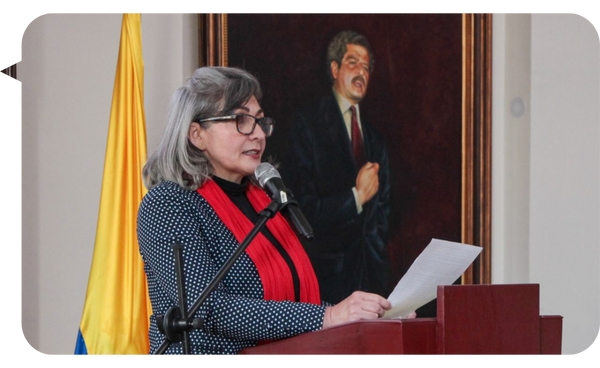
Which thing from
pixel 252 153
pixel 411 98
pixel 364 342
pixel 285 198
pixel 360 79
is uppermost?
pixel 360 79

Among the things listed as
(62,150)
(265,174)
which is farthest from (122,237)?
(265,174)

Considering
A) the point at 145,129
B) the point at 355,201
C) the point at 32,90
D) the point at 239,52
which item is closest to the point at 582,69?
the point at 355,201

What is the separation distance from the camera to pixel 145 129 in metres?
4.19

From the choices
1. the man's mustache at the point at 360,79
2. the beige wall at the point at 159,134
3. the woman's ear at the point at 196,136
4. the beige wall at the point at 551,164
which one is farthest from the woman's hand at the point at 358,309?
the beige wall at the point at 551,164

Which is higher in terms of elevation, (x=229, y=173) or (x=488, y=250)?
(x=229, y=173)

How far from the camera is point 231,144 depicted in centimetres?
280

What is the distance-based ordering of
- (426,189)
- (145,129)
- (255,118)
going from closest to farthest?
1. (255,118)
2. (145,129)
3. (426,189)

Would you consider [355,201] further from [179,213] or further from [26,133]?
[179,213]

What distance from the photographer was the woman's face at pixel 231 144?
110 inches

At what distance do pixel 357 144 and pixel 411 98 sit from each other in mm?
489

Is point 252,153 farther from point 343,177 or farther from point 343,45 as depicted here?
point 343,45

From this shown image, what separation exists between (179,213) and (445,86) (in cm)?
302

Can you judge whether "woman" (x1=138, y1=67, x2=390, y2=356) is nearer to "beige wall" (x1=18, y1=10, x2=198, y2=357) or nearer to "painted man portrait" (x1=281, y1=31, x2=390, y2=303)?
"beige wall" (x1=18, y1=10, x2=198, y2=357)

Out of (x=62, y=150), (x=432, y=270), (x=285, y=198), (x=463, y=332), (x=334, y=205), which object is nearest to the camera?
(x=463, y=332)
